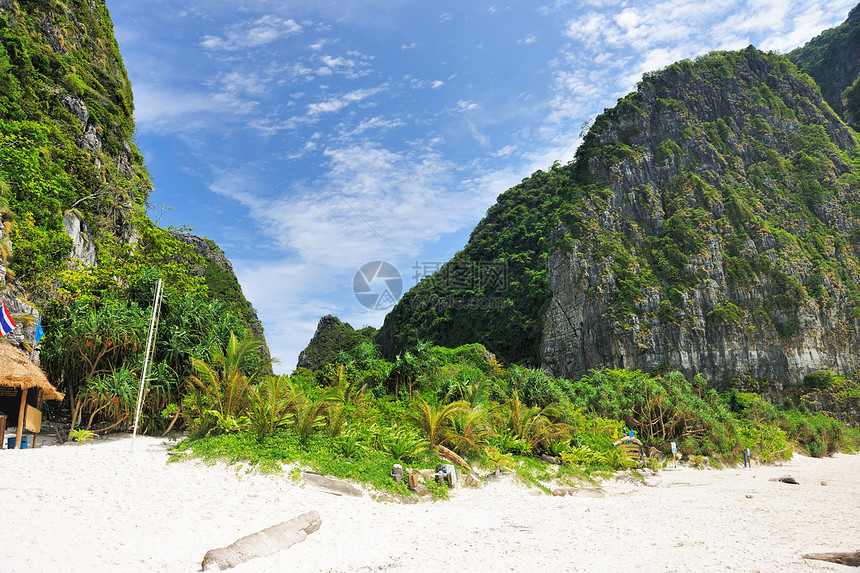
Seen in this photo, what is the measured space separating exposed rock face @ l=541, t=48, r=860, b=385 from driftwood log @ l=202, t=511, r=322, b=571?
48.7m

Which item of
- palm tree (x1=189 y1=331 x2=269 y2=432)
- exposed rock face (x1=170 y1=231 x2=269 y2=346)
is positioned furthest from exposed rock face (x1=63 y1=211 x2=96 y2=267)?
exposed rock face (x1=170 y1=231 x2=269 y2=346)

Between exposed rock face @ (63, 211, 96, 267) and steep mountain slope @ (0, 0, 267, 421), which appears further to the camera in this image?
exposed rock face @ (63, 211, 96, 267)

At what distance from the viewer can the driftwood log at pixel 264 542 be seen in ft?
16.2

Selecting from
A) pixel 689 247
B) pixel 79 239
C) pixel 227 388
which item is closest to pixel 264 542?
pixel 227 388

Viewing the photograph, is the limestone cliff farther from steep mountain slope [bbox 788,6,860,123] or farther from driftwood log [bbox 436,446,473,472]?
steep mountain slope [bbox 788,6,860,123]

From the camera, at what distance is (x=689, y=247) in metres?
55.4

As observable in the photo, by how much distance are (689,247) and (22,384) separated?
62092 mm

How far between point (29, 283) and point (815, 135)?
93.7m

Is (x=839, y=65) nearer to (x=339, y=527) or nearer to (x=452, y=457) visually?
(x=452, y=457)

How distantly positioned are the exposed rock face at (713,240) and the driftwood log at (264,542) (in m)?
48.7

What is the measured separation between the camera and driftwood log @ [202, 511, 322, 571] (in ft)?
16.2

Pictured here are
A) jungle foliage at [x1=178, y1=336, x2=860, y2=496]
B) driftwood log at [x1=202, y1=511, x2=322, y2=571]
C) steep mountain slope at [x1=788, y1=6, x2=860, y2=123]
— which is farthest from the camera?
steep mountain slope at [x1=788, y1=6, x2=860, y2=123]

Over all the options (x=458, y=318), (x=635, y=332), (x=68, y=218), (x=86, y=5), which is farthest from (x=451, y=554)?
(x=458, y=318)

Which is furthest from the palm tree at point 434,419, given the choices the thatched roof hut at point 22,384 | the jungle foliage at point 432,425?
the thatched roof hut at point 22,384
